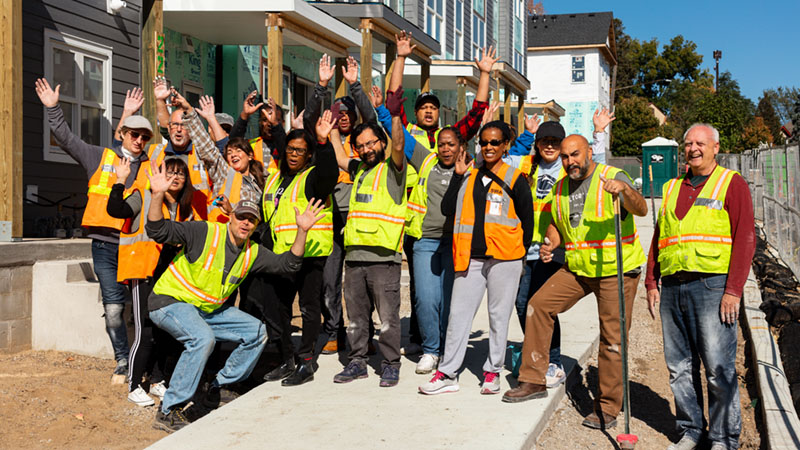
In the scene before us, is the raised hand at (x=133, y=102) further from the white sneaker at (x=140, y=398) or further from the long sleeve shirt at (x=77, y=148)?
the white sneaker at (x=140, y=398)

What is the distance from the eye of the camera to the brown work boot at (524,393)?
5.41 metres

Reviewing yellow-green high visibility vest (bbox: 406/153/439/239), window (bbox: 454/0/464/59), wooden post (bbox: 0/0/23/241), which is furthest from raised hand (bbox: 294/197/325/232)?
window (bbox: 454/0/464/59)

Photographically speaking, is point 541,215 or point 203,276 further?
point 541,215

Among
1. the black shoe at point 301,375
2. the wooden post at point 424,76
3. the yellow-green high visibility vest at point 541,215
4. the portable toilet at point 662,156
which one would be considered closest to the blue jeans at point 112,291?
the black shoe at point 301,375

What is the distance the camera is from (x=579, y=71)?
173 ft

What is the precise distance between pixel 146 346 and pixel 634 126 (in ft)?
177

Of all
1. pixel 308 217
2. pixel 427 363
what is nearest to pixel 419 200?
pixel 308 217

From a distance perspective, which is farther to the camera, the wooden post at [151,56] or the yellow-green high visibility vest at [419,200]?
the wooden post at [151,56]

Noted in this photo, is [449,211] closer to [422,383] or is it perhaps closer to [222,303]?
[422,383]

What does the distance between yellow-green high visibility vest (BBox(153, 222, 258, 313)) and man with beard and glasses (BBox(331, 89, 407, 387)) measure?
0.89m

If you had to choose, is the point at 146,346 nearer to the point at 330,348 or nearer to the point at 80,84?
the point at 330,348

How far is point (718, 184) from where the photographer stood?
16.0ft

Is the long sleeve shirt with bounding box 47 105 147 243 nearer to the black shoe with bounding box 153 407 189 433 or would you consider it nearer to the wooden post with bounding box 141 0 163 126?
the black shoe with bounding box 153 407 189 433

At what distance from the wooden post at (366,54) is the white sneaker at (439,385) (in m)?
10.3
